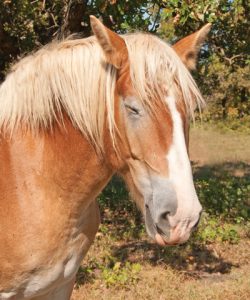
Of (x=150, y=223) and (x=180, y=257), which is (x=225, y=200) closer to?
(x=180, y=257)

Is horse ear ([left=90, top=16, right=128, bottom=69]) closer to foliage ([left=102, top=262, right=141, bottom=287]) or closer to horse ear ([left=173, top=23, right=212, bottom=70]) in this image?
horse ear ([left=173, top=23, right=212, bottom=70])

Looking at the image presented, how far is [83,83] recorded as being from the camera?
2363mm

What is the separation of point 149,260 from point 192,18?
250 cm

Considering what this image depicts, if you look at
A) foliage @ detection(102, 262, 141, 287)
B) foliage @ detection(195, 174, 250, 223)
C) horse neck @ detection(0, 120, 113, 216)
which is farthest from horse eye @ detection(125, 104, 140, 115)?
foliage @ detection(195, 174, 250, 223)

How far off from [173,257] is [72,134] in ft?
9.63

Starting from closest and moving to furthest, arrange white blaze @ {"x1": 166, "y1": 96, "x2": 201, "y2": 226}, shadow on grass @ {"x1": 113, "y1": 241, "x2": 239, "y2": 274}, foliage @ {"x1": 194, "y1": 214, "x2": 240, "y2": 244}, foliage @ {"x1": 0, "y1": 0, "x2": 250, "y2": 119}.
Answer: white blaze @ {"x1": 166, "y1": 96, "x2": 201, "y2": 226}, foliage @ {"x1": 0, "y1": 0, "x2": 250, "y2": 119}, shadow on grass @ {"x1": 113, "y1": 241, "x2": 239, "y2": 274}, foliage @ {"x1": 194, "y1": 214, "x2": 240, "y2": 244}

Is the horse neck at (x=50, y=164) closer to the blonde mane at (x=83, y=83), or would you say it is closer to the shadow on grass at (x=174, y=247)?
the blonde mane at (x=83, y=83)

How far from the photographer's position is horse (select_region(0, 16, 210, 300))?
2168mm

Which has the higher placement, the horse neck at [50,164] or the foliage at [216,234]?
the horse neck at [50,164]

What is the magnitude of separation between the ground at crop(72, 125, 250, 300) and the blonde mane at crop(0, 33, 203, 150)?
2.18 meters

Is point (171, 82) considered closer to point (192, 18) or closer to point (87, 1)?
point (192, 18)

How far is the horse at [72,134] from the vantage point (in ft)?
7.11

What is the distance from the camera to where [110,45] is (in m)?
2.20

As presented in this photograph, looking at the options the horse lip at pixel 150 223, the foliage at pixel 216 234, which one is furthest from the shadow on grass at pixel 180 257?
the horse lip at pixel 150 223
